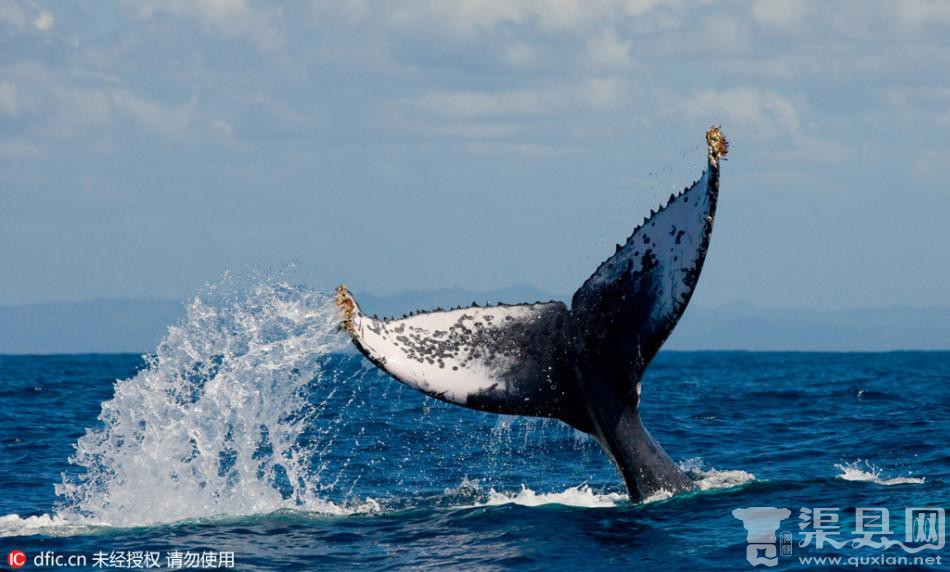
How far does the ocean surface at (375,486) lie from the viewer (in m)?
9.82

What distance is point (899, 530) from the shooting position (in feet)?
33.7

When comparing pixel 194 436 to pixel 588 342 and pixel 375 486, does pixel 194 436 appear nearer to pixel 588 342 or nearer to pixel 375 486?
pixel 375 486

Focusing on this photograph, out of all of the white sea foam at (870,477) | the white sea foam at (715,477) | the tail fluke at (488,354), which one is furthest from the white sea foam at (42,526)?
the white sea foam at (870,477)

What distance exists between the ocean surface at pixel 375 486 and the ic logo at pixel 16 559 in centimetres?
5

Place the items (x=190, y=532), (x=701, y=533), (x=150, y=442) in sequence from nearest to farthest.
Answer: (x=701, y=533) → (x=190, y=532) → (x=150, y=442)

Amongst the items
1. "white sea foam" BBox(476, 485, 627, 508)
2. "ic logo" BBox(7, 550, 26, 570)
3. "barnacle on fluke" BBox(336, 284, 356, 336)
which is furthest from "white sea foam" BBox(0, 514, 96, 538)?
"barnacle on fluke" BBox(336, 284, 356, 336)

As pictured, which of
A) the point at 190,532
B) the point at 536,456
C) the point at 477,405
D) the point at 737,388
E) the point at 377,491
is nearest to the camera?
the point at 477,405

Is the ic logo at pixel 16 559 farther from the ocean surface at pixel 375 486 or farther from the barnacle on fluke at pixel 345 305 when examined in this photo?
the barnacle on fluke at pixel 345 305

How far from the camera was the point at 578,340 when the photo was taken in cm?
933

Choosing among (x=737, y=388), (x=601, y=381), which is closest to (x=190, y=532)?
(x=601, y=381)

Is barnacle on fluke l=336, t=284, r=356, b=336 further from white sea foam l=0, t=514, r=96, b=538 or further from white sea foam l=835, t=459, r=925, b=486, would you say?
white sea foam l=835, t=459, r=925, b=486

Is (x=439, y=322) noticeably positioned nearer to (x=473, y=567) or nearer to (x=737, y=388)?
(x=473, y=567)

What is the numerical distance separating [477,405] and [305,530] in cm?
269

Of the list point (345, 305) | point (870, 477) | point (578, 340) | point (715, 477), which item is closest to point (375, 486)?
point (715, 477)
